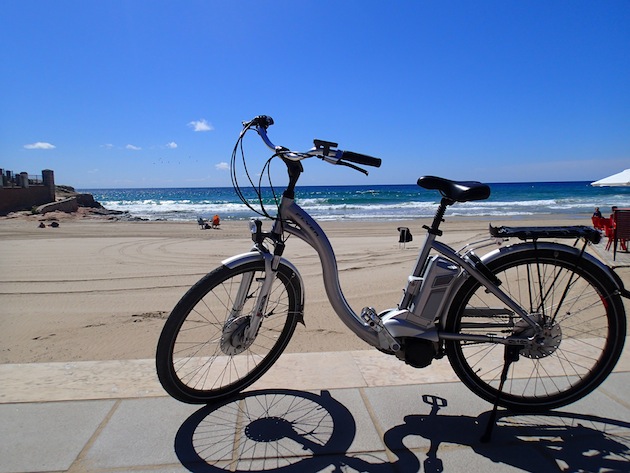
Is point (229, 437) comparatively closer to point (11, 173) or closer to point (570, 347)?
point (570, 347)

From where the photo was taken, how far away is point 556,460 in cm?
200

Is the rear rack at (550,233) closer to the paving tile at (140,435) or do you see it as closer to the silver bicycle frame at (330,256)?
the silver bicycle frame at (330,256)

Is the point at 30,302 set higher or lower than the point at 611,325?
lower

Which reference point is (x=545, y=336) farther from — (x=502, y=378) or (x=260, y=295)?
(x=260, y=295)

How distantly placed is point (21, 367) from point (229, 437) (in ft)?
5.68

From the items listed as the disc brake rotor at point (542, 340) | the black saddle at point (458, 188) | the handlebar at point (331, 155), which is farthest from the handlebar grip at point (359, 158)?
the disc brake rotor at point (542, 340)

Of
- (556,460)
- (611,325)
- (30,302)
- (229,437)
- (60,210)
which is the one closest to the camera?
(556,460)

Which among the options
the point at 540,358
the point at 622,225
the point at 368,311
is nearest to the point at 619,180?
the point at 622,225

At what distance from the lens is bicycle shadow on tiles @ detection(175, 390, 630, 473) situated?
1970 millimetres

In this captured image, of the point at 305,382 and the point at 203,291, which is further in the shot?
the point at 305,382

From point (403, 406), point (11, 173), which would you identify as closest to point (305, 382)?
point (403, 406)

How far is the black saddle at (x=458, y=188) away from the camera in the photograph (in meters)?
2.36

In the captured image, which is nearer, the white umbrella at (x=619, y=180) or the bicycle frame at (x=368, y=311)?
the bicycle frame at (x=368, y=311)

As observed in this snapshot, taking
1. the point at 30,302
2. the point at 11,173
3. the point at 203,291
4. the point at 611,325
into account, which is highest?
the point at 11,173
